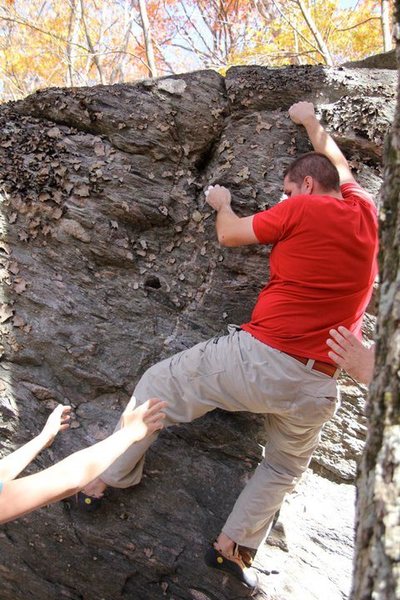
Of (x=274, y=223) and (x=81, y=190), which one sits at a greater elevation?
(x=81, y=190)

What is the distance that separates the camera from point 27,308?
4008 millimetres

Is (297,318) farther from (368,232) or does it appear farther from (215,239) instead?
(215,239)

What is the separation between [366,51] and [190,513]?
38.8ft

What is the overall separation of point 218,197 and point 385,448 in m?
2.87

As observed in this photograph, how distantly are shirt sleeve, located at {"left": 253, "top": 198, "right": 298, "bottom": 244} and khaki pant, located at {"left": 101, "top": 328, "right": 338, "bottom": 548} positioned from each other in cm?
63

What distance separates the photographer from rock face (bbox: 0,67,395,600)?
145 inches

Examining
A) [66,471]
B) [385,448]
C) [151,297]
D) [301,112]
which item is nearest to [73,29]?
[301,112]

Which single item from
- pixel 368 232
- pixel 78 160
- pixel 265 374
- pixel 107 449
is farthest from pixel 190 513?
pixel 78 160

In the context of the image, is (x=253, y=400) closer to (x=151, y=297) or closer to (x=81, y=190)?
(x=151, y=297)

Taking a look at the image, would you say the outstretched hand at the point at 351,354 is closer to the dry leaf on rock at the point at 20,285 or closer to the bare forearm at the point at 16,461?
the bare forearm at the point at 16,461

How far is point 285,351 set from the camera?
3105 millimetres

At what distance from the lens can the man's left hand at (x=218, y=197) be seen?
388 centimetres

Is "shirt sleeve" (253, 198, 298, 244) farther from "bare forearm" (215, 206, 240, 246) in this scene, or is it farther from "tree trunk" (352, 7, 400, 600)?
"tree trunk" (352, 7, 400, 600)

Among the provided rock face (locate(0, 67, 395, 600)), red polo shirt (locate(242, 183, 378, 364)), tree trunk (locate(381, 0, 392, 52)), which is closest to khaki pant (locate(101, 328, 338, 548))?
red polo shirt (locate(242, 183, 378, 364))
